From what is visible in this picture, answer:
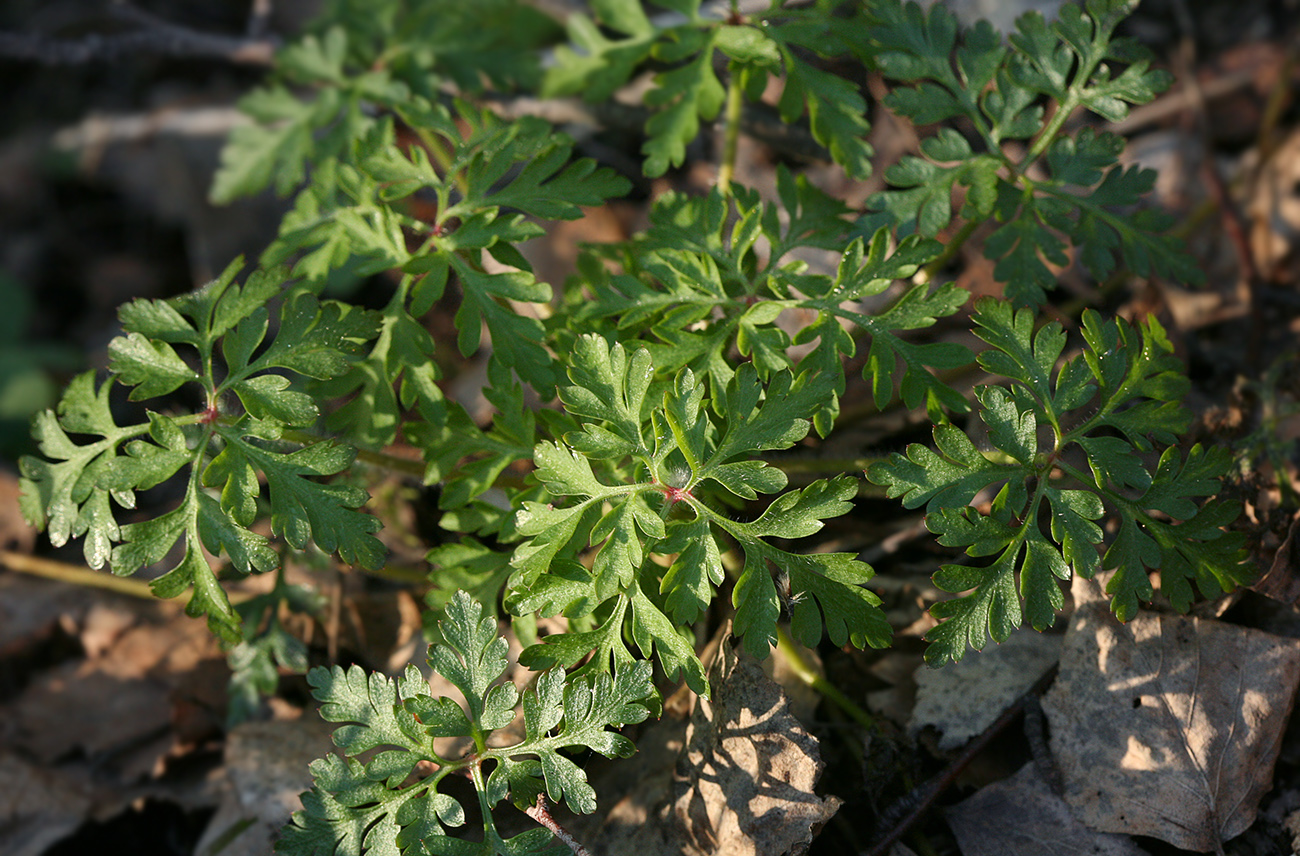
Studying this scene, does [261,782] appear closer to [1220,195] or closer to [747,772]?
[747,772]

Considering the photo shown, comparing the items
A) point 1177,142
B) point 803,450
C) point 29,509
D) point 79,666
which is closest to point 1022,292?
point 803,450

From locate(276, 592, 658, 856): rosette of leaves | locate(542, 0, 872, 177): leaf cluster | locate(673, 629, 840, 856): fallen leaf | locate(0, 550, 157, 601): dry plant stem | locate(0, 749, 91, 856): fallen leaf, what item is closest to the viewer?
locate(276, 592, 658, 856): rosette of leaves

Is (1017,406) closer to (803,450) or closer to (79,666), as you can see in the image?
(803,450)

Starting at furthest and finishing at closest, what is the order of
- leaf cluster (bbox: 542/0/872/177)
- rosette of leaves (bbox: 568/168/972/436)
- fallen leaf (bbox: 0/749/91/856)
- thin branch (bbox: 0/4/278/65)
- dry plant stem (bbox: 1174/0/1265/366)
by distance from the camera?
thin branch (bbox: 0/4/278/65)
dry plant stem (bbox: 1174/0/1265/366)
fallen leaf (bbox: 0/749/91/856)
leaf cluster (bbox: 542/0/872/177)
rosette of leaves (bbox: 568/168/972/436)

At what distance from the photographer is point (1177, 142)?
3797mm

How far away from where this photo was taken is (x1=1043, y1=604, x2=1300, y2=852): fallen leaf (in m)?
2.06

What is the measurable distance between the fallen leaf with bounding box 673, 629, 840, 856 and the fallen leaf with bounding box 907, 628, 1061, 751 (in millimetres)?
431

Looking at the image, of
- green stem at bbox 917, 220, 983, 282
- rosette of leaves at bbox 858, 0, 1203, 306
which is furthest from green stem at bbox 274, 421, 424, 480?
green stem at bbox 917, 220, 983, 282

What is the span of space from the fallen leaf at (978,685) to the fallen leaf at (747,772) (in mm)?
431

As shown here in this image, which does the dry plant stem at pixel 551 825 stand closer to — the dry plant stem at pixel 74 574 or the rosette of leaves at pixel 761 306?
the rosette of leaves at pixel 761 306

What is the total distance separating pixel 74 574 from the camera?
333 cm

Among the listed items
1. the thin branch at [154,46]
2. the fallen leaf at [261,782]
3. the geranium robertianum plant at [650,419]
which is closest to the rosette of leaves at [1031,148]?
the geranium robertianum plant at [650,419]

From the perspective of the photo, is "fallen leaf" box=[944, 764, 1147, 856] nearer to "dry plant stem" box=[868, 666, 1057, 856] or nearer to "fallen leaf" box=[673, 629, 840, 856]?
"dry plant stem" box=[868, 666, 1057, 856]

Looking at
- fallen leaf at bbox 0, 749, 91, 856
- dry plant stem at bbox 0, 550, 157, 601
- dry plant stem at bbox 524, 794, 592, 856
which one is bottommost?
fallen leaf at bbox 0, 749, 91, 856
